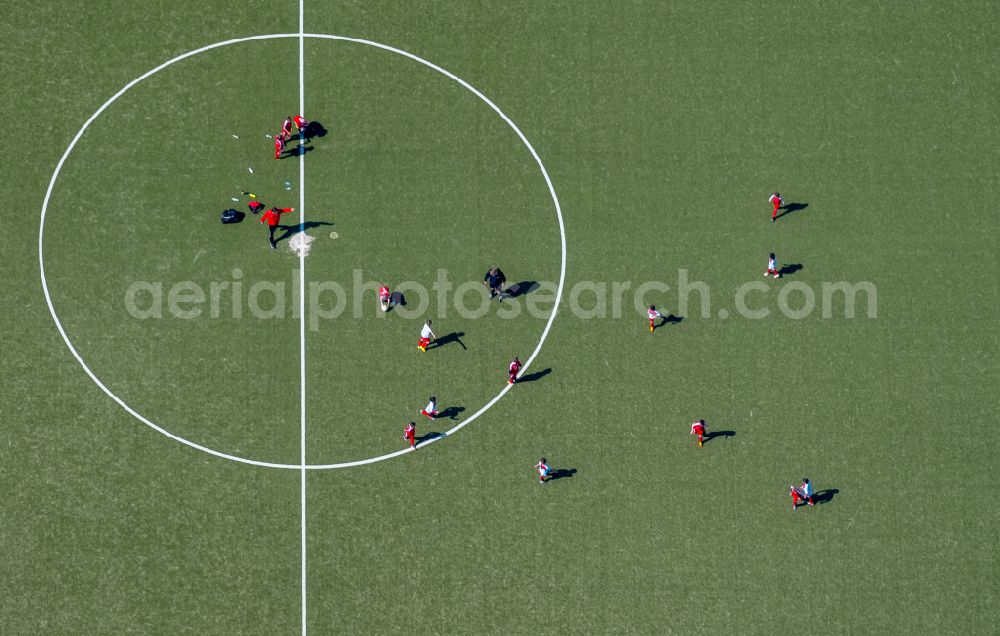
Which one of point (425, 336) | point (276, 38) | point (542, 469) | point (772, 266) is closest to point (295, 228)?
point (425, 336)

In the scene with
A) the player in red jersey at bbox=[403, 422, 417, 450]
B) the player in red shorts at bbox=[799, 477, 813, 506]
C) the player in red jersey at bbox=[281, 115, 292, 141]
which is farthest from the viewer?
the player in red jersey at bbox=[281, 115, 292, 141]

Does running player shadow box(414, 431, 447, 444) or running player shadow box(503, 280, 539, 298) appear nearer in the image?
running player shadow box(414, 431, 447, 444)

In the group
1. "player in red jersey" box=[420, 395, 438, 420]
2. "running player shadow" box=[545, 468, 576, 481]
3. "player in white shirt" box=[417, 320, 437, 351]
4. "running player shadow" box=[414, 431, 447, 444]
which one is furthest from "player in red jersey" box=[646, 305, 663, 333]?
"running player shadow" box=[414, 431, 447, 444]

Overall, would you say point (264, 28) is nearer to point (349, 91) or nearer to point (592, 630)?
point (349, 91)

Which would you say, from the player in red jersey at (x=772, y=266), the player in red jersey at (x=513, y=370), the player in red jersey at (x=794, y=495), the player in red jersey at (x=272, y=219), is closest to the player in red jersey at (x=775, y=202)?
the player in red jersey at (x=772, y=266)

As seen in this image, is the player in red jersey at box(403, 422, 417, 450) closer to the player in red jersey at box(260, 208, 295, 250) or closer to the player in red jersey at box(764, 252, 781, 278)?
the player in red jersey at box(260, 208, 295, 250)

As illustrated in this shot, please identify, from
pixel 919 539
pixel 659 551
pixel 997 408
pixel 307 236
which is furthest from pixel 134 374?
pixel 997 408

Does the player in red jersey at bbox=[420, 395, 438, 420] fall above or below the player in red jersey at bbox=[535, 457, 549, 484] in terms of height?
above
